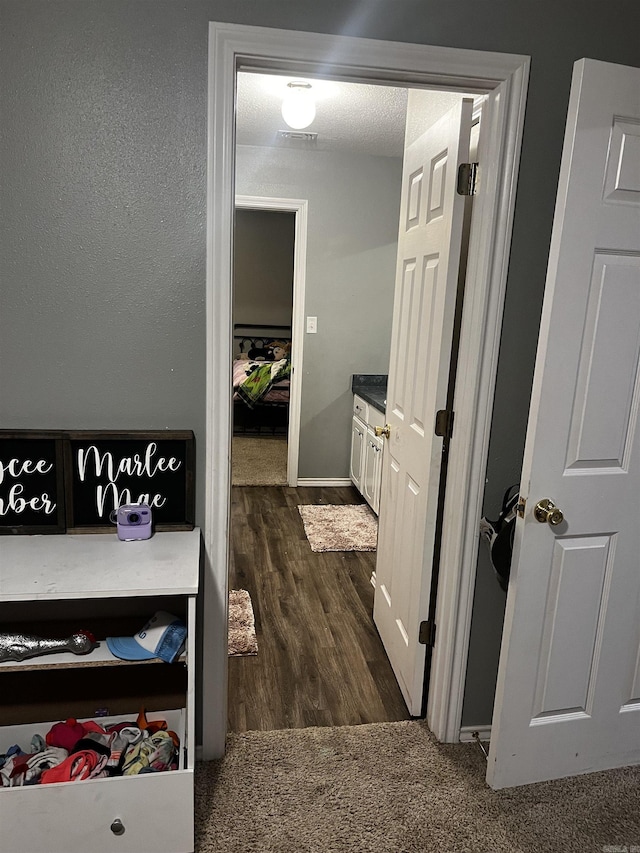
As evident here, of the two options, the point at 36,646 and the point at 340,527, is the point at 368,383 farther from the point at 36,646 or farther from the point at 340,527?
the point at 36,646

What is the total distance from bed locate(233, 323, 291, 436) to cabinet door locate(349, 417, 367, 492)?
1572 mm

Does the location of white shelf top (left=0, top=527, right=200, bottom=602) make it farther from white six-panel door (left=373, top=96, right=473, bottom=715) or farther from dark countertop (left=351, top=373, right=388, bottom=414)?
dark countertop (left=351, top=373, right=388, bottom=414)

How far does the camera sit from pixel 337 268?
4.61 metres

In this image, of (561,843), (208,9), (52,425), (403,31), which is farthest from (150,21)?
(561,843)

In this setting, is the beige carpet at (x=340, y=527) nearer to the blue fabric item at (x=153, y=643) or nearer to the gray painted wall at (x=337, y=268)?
the gray painted wall at (x=337, y=268)

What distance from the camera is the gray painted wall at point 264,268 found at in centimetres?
743

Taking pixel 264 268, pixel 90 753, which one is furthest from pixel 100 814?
Result: pixel 264 268

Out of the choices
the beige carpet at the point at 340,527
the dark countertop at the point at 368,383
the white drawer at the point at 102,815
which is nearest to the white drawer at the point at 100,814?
the white drawer at the point at 102,815

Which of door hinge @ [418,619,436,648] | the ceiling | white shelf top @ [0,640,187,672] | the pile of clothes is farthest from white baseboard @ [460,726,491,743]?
the ceiling

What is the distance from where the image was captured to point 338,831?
1.78m

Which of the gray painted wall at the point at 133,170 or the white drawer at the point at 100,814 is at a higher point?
the gray painted wall at the point at 133,170

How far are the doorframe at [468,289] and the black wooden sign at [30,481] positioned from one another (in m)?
0.41

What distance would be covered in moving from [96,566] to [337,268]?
136 inches

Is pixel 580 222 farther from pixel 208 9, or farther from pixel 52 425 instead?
pixel 52 425
